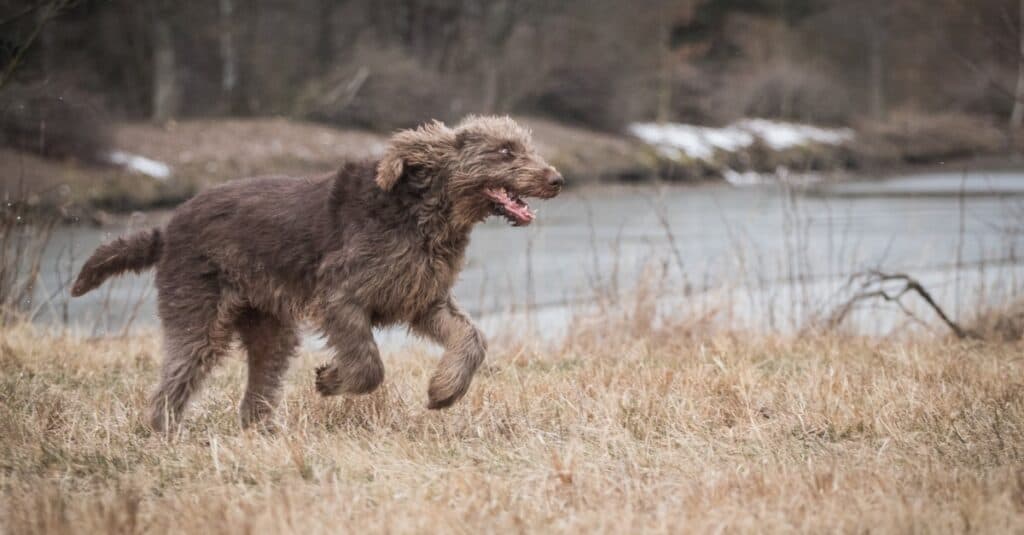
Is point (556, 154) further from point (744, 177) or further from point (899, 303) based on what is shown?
point (899, 303)

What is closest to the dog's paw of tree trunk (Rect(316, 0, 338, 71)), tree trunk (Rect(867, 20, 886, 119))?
tree trunk (Rect(316, 0, 338, 71))

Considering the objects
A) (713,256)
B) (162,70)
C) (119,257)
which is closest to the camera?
(119,257)

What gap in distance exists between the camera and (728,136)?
3419 centimetres

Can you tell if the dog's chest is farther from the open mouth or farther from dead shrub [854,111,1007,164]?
dead shrub [854,111,1007,164]

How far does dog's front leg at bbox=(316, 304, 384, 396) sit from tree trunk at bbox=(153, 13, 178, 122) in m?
22.1

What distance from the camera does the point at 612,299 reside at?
9055 millimetres

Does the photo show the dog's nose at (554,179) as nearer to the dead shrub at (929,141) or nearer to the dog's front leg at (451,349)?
the dog's front leg at (451,349)

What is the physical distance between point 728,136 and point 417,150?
29.9 meters

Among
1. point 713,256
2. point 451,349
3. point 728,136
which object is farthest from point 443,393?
point 728,136

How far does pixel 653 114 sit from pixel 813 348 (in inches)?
1188

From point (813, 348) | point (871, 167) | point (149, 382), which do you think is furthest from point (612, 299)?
point (871, 167)

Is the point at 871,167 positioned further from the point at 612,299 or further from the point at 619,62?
the point at 612,299

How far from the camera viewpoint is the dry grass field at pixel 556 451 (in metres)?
3.79

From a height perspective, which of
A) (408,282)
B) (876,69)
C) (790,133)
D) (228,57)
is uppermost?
(876,69)
